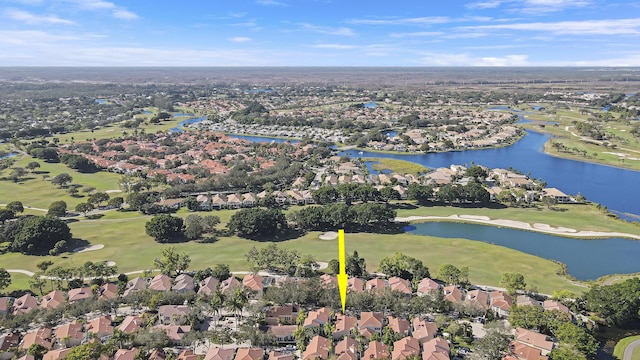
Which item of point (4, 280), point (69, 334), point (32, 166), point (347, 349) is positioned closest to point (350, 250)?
point (347, 349)

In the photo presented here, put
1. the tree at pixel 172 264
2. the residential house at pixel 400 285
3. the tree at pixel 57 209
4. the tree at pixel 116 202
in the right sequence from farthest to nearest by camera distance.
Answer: the tree at pixel 116 202
the tree at pixel 57 209
the tree at pixel 172 264
the residential house at pixel 400 285

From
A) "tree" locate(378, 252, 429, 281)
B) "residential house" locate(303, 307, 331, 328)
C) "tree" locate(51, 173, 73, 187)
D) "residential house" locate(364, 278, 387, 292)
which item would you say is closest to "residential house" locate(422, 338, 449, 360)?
"residential house" locate(303, 307, 331, 328)

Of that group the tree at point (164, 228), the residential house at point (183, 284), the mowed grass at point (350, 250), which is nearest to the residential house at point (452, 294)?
the mowed grass at point (350, 250)

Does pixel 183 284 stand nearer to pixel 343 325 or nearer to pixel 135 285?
pixel 135 285

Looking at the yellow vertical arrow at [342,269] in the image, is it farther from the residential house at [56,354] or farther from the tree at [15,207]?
the tree at [15,207]

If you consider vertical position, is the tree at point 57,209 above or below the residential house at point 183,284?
above

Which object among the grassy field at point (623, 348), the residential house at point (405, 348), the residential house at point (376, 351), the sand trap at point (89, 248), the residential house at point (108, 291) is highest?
the residential house at point (405, 348)
